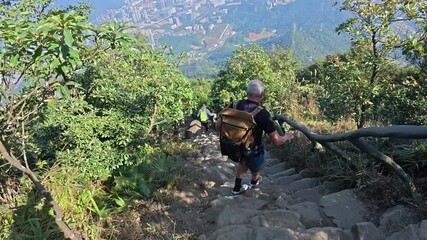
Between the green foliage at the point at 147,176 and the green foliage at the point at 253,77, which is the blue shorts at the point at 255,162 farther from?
the green foliage at the point at 253,77

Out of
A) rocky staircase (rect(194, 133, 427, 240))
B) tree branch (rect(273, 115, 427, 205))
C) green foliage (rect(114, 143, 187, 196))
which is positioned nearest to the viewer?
tree branch (rect(273, 115, 427, 205))

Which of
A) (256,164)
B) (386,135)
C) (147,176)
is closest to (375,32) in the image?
(256,164)

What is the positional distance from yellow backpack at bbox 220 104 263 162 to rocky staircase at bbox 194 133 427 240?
1.81 feet

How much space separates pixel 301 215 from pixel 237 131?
1157 millimetres

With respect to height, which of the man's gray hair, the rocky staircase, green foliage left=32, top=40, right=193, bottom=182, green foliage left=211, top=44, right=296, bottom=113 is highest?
the man's gray hair

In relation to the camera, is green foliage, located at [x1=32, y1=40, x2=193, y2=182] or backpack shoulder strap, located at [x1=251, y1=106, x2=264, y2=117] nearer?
backpack shoulder strap, located at [x1=251, y1=106, x2=264, y2=117]

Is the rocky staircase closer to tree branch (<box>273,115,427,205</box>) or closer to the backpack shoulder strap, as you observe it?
tree branch (<box>273,115,427,205</box>)

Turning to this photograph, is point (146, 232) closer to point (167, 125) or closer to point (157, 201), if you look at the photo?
point (157, 201)

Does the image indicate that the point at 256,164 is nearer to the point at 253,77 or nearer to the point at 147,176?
the point at 147,176

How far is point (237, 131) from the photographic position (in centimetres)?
399

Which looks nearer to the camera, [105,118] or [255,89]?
[255,89]

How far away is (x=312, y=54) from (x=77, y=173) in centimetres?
19514

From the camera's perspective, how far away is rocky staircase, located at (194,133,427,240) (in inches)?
112

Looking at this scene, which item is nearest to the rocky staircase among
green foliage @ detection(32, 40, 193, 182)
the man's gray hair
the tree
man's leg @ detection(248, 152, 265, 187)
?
man's leg @ detection(248, 152, 265, 187)
